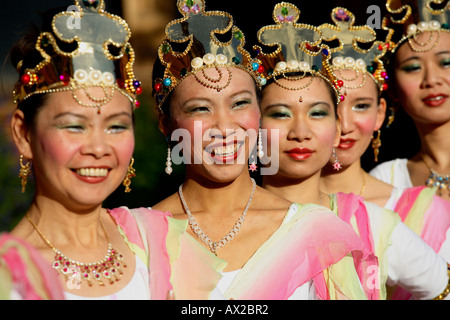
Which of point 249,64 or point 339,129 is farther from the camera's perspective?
point 339,129

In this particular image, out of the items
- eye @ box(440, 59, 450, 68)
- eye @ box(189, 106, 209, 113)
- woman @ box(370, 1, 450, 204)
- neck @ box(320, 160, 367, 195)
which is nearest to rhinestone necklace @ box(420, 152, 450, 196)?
woman @ box(370, 1, 450, 204)

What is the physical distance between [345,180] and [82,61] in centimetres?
194

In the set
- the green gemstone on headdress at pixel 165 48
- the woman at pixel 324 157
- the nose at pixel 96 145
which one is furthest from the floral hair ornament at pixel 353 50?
the nose at pixel 96 145

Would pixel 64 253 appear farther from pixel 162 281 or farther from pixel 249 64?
pixel 249 64

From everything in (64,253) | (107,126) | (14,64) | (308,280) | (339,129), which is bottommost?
(308,280)

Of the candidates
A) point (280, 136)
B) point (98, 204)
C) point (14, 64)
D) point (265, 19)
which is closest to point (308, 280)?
point (280, 136)

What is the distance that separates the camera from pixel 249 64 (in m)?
3.26

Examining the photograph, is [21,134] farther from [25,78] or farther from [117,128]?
[117,128]

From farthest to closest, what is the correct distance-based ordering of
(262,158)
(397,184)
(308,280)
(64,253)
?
(397,184)
(262,158)
(308,280)
(64,253)

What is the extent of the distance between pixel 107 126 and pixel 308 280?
1111 millimetres

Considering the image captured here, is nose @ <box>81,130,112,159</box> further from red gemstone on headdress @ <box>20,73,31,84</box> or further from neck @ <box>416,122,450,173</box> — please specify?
neck @ <box>416,122,450,173</box>

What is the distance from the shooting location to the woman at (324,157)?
11.0 feet

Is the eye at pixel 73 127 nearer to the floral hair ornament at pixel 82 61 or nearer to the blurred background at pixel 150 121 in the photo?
the floral hair ornament at pixel 82 61

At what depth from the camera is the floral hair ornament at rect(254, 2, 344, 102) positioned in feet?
11.3
